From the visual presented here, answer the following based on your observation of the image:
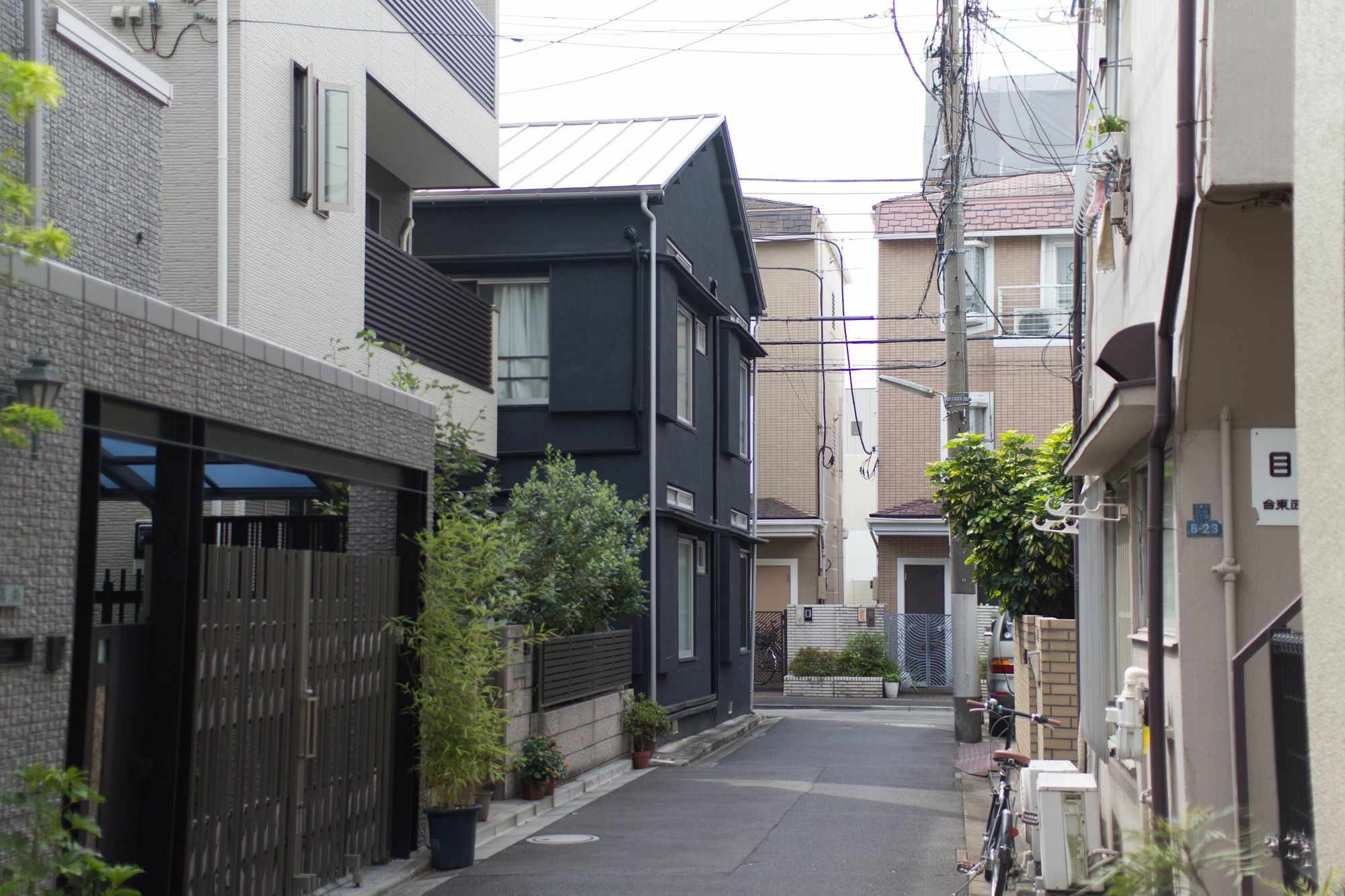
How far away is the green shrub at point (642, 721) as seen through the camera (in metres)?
16.8

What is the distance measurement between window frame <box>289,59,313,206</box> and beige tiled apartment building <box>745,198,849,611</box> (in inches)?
846

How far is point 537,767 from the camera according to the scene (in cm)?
1295

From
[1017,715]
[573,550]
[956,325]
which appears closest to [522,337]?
[573,550]

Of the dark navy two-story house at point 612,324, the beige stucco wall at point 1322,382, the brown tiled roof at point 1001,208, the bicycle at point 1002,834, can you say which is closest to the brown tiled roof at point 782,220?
the brown tiled roof at point 1001,208

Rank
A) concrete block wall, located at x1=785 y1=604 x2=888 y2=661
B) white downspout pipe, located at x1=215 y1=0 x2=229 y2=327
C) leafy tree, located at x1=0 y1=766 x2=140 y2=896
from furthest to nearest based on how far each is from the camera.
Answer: concrete block wall, located at x1=785 y1=604 x2=888 y2=661 < white downspout pipe, located at x1=215 y1=0 x2=229 y2=327 < leafy tree, located at x1=0 y1=766 x2=140 y2=896

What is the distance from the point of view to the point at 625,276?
18.1m

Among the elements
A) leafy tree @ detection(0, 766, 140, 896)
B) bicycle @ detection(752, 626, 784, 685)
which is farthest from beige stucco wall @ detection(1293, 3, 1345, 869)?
bicycle @ detection(752, 626, 784, 685)

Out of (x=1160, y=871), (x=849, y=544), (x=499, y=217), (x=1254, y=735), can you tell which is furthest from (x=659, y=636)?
(x=849, y=544)

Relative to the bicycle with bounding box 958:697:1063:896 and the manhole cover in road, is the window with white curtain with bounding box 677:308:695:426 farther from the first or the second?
the bicycle with bounding box 958:697:1063:896

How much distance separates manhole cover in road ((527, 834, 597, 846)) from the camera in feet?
36.7

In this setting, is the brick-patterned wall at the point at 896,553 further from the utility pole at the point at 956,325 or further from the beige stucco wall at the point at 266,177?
the beige stucco wall at the point at 266,177

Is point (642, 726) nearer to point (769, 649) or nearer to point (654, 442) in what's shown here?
point (654, 442)

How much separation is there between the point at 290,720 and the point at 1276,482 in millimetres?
5802

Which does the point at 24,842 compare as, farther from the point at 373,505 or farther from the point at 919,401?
the point at 919,401
